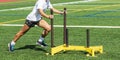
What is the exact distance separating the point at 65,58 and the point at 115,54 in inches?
53.5

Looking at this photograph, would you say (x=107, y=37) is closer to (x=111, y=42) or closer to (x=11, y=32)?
(x=111, y=42)

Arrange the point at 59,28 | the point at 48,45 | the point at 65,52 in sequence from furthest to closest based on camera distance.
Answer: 1. the point at 59,28
2. the point at 48,45
3. the point at 65,52

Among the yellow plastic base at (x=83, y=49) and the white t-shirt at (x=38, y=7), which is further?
the white t-shirt at (x=38, y=7)

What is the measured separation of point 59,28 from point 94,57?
24.5 feet

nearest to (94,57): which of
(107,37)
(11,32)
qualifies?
(107,37)

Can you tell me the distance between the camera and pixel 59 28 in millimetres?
17891

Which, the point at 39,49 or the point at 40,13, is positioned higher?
the point at 40,13

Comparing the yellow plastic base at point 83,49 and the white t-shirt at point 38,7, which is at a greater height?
the white t-shirt at point 38,7

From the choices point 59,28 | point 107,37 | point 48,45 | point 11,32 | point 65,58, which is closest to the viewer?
point 65,58

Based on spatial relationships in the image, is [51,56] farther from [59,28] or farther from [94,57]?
[59,28]

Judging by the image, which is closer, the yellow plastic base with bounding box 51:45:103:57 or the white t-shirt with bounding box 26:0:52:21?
the yellow plastic base with bounding box 51:45:103:57

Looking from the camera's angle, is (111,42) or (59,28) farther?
(59,28)

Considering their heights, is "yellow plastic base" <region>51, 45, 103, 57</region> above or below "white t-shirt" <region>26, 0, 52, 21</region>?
below

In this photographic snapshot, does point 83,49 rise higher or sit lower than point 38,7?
lower
